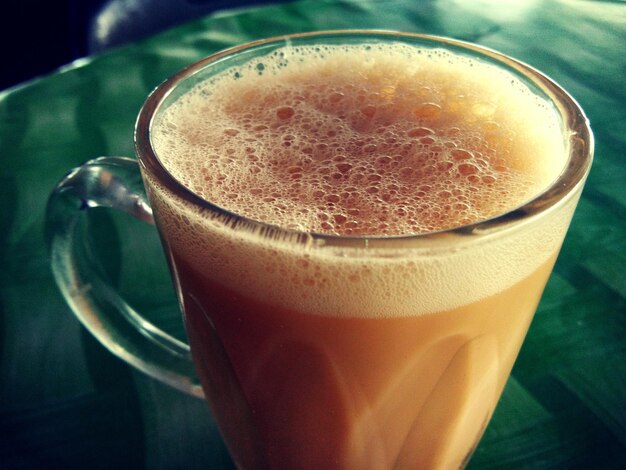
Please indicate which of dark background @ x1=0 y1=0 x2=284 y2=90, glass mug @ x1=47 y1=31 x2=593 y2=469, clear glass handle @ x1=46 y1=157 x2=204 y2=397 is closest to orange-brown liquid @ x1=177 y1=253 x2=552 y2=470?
glass mug @ x1=47 y1=31 x2=593 y2=469

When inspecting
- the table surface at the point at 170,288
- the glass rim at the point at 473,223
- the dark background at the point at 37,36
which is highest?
the glass rim at the point at 473,223

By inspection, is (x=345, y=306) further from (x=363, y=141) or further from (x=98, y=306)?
(x=98, y=306)

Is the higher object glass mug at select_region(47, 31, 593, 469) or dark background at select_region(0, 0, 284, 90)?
glass mug at select_region(47, 31, 593, 469)

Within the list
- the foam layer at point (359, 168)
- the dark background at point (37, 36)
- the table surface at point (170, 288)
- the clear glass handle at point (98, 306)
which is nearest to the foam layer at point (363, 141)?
the foam layer at point (359, 168)

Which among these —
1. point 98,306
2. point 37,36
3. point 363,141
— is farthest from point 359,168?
point 37,36

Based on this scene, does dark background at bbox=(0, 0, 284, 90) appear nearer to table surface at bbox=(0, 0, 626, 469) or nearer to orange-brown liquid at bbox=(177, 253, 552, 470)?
table surface at bbox=(0, 0, 626, 469)

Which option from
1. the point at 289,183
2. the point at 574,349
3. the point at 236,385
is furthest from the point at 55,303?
the point at 574,349

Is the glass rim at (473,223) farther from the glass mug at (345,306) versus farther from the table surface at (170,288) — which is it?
the table surface at (170,288)

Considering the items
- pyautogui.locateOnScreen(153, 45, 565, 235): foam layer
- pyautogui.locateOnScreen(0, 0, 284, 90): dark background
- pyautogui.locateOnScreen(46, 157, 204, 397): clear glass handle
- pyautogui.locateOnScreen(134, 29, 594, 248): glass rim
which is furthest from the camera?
pyautogui.locateOnScreen(0, 0, 284, 90): dark background
